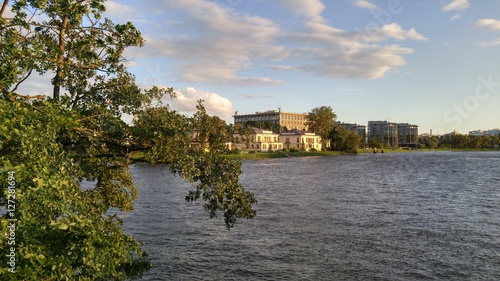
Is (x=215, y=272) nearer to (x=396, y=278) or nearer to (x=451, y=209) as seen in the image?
(x=396, y=278)

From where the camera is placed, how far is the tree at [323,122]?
19059cm

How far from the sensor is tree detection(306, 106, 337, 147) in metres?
191

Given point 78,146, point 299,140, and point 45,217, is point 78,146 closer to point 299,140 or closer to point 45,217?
point 45,217

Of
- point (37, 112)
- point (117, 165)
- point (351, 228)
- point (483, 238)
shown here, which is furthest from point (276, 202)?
point (37, 112)

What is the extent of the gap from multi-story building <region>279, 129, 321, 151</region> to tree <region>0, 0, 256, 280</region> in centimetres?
16979

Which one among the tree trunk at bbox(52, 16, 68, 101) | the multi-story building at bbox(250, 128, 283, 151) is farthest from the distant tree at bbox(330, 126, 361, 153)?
the tree trunk at bbox(52, 16, 68, 101)

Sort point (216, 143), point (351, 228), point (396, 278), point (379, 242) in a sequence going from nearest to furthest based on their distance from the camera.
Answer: point (216, 143) < point (396, 278) < point (379, 242) < point (351, 228)

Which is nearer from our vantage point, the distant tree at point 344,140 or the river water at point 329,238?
the river water at point 329,238

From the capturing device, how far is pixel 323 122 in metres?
190

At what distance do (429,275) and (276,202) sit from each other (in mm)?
21155

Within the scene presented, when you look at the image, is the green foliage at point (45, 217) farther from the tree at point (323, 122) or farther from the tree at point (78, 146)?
the tree at point (323, 122)

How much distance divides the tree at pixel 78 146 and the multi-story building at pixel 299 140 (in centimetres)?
16979

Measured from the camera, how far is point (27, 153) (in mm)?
7465

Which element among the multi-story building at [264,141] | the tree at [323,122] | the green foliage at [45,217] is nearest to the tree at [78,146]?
the green foliage at [45,217]
